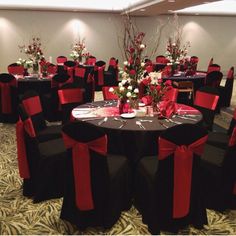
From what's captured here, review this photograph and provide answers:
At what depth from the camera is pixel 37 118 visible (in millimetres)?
3932

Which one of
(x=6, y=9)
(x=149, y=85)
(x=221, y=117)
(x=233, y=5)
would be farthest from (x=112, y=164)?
(x=233, y=5)

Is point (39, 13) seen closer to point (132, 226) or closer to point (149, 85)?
point (149, 85)

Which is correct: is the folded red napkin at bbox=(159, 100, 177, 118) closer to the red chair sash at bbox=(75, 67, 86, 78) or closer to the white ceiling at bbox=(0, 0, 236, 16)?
the red chair sash at bbox=(75, 67, 86, 78)

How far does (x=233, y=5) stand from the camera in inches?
517

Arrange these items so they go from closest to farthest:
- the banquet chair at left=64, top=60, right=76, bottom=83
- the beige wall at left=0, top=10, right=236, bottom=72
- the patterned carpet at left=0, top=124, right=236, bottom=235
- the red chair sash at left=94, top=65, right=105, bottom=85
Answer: the patterned carpet at left=0, top=124, right=236, bottom=235 → the banquet chair at left=64, top=60, right=76, bottom=83 → the red chair sash at left=94, top=65, right=105, bottom=85 → the beige wall at left=0, top=10, right=236, bottom=72

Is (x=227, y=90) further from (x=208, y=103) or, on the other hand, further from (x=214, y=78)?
(x=208, y=103)

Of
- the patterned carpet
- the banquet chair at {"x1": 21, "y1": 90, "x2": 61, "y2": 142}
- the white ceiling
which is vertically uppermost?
the white ceiling

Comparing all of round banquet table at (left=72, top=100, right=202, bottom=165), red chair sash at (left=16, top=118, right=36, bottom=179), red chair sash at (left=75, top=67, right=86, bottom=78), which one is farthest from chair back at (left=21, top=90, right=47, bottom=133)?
red chair sash at (left=75, top=67, right=86, bottom=78)

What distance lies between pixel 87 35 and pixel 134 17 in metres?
2.19

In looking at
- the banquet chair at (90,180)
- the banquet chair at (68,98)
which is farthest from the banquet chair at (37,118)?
the banquet chair at (90,180)

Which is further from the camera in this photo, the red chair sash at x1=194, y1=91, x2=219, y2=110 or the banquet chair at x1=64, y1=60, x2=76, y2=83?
the banquet chair at x1=64, y1=60, x2=76, y2=83

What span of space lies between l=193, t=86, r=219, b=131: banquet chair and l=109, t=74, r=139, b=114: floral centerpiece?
1172 mm

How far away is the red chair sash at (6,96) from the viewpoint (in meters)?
5.94

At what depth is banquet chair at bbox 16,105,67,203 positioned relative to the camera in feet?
10.4
